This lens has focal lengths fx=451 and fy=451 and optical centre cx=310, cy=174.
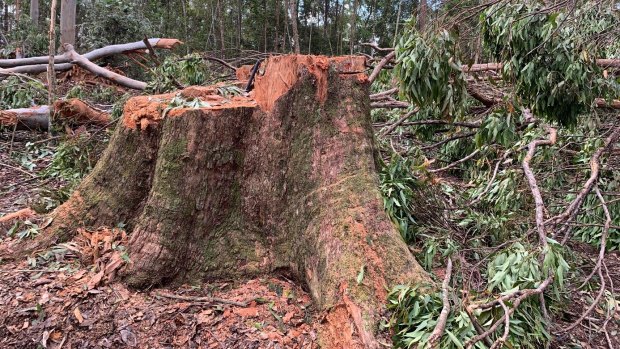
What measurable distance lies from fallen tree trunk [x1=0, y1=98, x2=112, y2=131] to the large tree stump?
3.35 meters

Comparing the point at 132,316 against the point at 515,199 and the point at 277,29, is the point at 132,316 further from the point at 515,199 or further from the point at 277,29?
the point at 277,29

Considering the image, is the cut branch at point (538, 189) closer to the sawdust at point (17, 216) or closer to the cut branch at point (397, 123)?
the cut branch at point (397, 123)

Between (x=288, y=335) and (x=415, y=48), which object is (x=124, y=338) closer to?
(x=288, y=335)

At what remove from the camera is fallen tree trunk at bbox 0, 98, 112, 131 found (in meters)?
5.91

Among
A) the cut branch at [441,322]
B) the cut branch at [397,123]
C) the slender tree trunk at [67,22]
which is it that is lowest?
the cut branch at [441,322]

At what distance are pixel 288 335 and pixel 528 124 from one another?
4.10m

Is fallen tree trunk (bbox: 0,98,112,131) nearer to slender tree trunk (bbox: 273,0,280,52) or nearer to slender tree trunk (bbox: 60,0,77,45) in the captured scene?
slender tree trunk (bbox: 60,0,77,45)

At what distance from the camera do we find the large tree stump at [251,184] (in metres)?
2.81

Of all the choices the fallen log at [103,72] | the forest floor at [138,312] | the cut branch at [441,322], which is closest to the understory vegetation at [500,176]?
the cut branch at [441,322]

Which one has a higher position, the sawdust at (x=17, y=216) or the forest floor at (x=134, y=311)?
the sawdust at (x=17, y=216)

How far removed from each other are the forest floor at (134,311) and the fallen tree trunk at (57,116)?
343 centimetres

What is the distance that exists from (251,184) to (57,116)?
421 centimetres

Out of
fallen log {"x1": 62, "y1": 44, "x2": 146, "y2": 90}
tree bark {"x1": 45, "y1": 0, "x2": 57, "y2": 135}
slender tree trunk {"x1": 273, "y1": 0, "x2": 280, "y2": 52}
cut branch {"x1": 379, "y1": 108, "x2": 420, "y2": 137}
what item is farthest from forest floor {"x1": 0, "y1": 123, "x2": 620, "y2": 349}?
slender tree trunk {"x1": 273, "y1": 0, "x2": 280, "y2": 52}

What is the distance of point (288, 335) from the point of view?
8.50 ft
